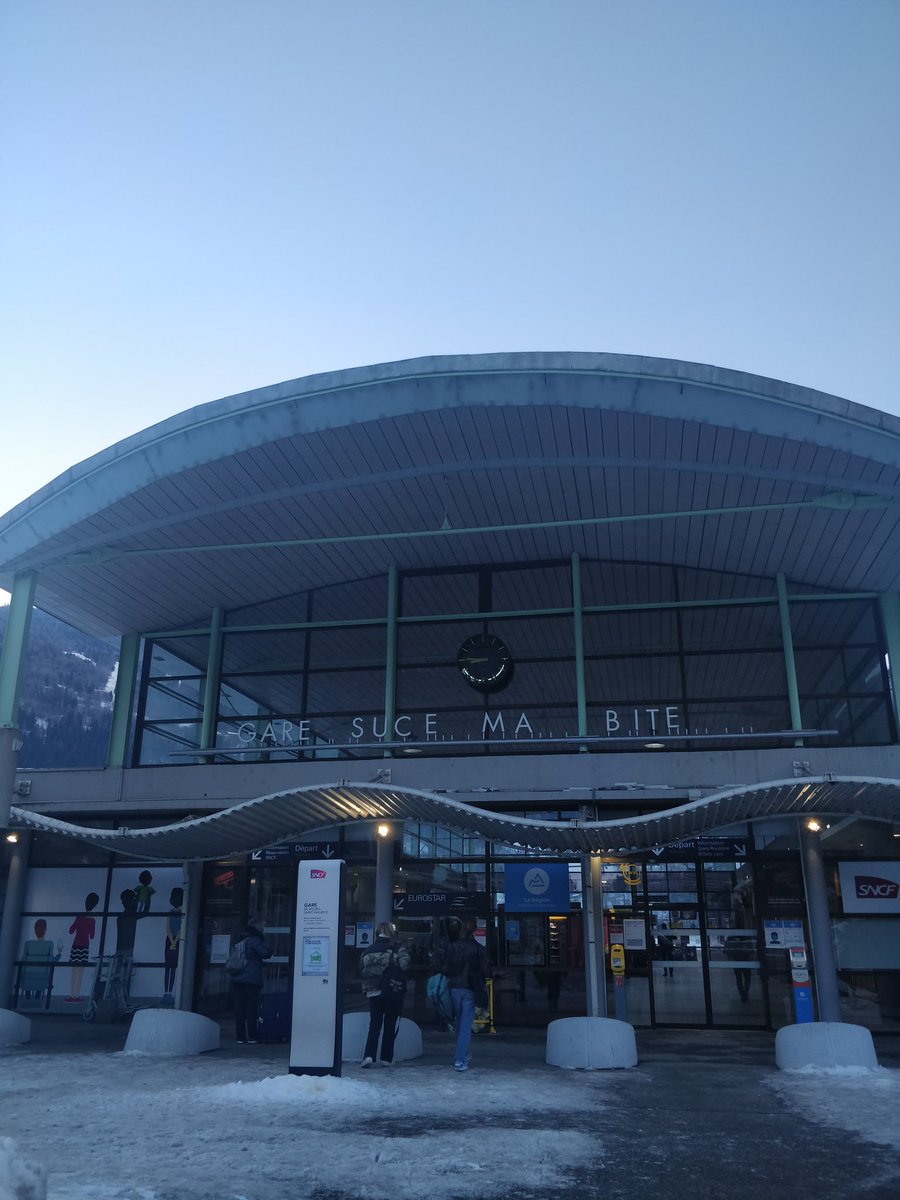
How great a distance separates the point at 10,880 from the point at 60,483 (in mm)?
7431

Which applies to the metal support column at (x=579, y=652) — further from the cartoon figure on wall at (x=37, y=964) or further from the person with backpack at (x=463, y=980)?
the cartoon figure on wall at (x=37, y=964)

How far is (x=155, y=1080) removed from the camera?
995 centimetres

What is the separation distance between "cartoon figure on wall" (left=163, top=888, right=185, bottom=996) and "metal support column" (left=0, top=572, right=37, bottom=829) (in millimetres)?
4140

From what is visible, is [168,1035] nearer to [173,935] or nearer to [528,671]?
[173,935]

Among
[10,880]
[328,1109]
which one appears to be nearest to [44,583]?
[10,880]

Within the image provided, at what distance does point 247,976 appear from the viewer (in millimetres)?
12680

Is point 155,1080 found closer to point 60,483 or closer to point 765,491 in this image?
point 60,483

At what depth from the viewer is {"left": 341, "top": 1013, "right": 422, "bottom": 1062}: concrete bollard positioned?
1112cm

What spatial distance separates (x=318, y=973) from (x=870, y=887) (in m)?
8.72

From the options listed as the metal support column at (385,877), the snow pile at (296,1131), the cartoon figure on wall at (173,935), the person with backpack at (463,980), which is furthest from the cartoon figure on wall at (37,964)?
the person with backpack at (463,980)

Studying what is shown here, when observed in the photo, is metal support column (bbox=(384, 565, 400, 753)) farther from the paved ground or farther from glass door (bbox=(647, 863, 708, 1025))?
the paved ground

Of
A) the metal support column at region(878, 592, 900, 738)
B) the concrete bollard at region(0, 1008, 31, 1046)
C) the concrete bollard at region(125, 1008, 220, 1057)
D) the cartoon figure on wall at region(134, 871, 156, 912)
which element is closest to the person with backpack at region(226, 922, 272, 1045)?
the concrete bollard at region(125, 1008, 220, 1057)

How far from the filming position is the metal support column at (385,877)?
14.6 m

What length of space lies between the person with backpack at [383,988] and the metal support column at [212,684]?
6.54 meters
